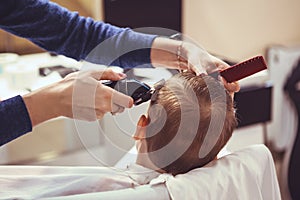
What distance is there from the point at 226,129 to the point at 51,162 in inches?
49.6

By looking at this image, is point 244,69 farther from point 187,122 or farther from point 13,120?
point 13,120

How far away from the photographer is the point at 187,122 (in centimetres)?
90

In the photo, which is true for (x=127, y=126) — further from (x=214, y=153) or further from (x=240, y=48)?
(x=240, y=48)

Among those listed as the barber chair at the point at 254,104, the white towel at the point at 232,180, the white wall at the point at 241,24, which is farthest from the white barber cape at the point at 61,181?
the white wall at the point at 241,24

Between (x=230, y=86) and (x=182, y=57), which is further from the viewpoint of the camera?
(x=182, y=57)

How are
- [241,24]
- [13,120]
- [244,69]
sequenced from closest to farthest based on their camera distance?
1. [13,120]
2. [244,69]
3. [241,24]

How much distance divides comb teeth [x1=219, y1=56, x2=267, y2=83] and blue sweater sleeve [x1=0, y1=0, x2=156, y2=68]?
11.3 inches

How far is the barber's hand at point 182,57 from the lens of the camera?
1056 millimetres

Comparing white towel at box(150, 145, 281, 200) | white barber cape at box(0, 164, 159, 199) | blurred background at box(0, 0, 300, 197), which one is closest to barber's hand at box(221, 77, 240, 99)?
white towel at box(150, 145, 281, 200)

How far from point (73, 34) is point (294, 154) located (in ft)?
4.95

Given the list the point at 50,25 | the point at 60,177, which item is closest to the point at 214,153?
the point at 60,177

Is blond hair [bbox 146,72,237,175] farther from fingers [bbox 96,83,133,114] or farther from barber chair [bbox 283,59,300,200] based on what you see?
barber chair [bbox 283,59,300,200]

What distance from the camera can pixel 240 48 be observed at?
258cm

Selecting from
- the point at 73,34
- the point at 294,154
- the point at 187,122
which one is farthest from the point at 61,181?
the point at 294,154
